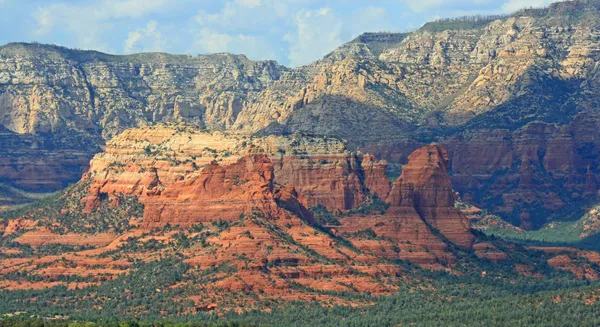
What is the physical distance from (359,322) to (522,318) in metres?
12.9

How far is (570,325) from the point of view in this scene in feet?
533

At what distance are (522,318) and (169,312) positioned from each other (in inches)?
1147

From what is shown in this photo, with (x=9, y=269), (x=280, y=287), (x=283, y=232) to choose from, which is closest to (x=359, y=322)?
(x=280, y=287)

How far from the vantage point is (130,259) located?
18962 cm

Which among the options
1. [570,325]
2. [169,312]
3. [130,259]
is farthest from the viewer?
[130,259]

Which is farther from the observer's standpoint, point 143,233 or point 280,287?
point 143,233

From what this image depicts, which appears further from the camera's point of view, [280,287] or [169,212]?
[169,212]

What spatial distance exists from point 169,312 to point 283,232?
67.4 ft

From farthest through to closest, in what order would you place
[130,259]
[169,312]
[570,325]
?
[130,259] → [169,312] → [570,325]

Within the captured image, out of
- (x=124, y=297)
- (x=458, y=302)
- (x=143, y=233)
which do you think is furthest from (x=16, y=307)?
(x=458, y=302)

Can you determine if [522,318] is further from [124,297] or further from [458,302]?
[124,297]

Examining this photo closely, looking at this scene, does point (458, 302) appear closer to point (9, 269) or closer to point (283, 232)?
point (283, 232)

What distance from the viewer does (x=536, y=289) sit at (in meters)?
196

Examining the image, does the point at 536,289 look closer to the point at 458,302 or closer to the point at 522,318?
the point at 458,302
